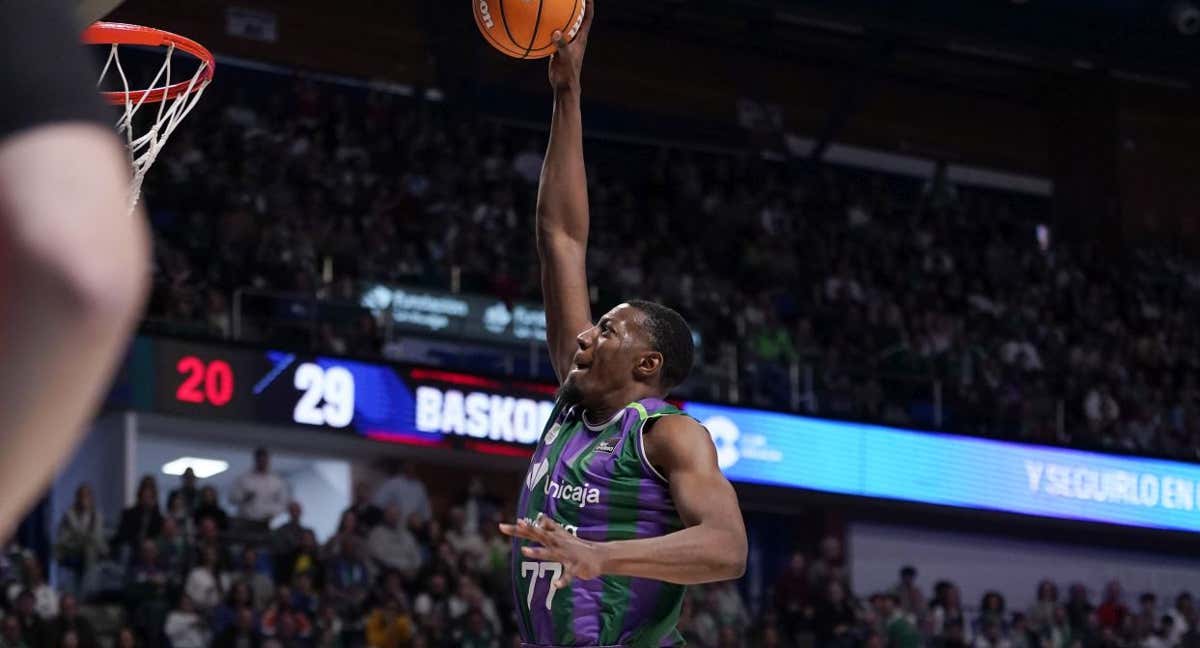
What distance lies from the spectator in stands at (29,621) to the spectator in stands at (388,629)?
2.45 m

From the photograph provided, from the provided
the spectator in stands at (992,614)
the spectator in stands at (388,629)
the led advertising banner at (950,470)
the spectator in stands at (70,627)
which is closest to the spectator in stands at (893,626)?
the spectator in stands at (992,614)

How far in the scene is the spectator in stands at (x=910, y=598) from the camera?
1675 centimetres

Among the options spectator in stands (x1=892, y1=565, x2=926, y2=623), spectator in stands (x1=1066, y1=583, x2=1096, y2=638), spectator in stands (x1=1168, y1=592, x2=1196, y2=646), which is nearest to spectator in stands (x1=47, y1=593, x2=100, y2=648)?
spectator in stands (x1=892, y1=565, x2=926, y2=623)

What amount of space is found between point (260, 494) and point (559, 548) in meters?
12.5

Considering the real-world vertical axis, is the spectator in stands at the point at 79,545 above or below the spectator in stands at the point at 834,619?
above

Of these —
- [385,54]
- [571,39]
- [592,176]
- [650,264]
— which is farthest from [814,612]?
[571,39]

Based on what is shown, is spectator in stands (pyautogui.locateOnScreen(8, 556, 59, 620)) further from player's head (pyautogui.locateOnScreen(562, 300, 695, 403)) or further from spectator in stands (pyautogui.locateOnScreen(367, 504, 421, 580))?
player's head (pyautogui.locateOnScreen(562, 300, 695, 403))

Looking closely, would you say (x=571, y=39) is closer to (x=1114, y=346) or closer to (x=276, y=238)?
(x=276, y=238)

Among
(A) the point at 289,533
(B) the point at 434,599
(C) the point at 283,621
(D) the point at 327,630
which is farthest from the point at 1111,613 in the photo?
(C) the point at 283,621

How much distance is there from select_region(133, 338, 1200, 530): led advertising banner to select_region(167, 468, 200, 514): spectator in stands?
4.27ft

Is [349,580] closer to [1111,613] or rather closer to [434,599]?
[434,599]

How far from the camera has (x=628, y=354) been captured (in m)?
3.71

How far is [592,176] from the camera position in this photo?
914 inches

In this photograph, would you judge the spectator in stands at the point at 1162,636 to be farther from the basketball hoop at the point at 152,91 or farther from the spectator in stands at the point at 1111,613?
the basketball hoop at the point at 152,91
